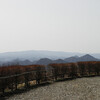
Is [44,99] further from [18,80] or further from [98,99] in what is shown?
[18,80]

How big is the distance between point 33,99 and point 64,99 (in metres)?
2.16

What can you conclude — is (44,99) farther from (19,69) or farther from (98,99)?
(19,69)

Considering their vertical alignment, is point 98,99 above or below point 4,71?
below

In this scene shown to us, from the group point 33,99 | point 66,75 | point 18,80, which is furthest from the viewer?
point 66,75

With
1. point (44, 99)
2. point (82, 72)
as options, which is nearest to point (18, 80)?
point (44, 99)

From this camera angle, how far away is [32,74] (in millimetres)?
16125

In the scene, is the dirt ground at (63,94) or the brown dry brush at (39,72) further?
the brown dry brush at (39,72)

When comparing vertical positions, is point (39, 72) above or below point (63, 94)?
above

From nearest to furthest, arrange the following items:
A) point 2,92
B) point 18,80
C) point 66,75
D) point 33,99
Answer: point 33,99
point 2,92
point 18,80
point 66,75

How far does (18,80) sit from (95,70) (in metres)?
13.7

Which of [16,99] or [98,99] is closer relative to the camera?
[98,99]

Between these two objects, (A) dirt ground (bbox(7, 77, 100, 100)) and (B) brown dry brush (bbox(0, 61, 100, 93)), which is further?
(B) brown dry brush (bbox(0, 61, 100, 93))

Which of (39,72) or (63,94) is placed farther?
(39,72)

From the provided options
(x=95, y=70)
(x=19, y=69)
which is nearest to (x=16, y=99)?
(x=19, y=69)
